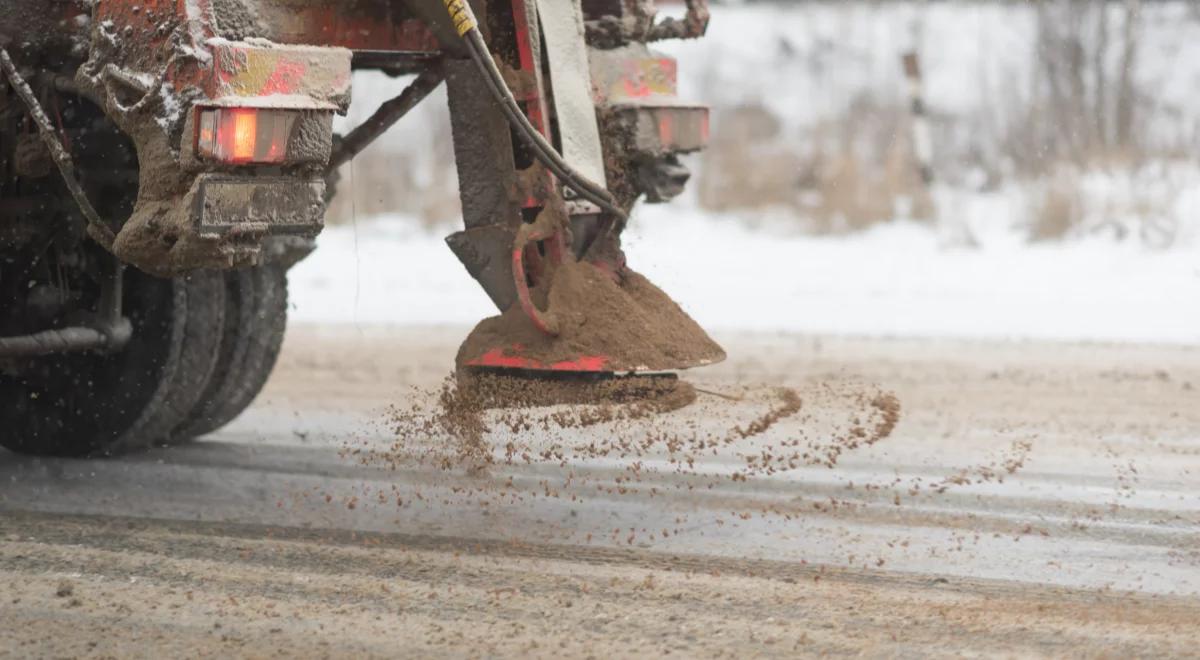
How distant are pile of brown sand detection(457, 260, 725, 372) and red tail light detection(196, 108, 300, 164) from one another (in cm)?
85

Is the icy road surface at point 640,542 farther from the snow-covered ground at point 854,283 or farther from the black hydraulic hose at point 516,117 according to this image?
the snow-covered ground at point 854,283

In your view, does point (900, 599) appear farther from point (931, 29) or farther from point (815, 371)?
point (931, 29)

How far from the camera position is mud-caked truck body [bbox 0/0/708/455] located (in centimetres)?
432

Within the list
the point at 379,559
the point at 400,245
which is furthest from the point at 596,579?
the point at 400,245

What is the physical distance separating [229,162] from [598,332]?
3.62 feet

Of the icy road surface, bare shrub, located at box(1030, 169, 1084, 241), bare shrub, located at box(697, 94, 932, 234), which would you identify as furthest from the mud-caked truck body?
bare shrub, located at box(697, 94, 932, 234)

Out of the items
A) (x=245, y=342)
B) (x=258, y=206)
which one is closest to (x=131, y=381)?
(x=245, y=342)

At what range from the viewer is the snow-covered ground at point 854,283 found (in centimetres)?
1055

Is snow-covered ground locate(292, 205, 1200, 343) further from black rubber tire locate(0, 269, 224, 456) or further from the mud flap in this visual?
the mud flap

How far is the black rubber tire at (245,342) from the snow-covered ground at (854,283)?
10.7 feet

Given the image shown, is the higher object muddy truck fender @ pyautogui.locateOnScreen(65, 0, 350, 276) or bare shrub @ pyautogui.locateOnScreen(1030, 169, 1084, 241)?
bare shrub @ pyautogui.locateOnScreen(1030, 169, 1084, 241)

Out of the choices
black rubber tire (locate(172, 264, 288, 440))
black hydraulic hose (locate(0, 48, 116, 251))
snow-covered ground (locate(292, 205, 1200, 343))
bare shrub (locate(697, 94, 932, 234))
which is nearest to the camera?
black hydraulic hose (locate(0, 48, 116, 251))

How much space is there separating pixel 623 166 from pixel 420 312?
640cm

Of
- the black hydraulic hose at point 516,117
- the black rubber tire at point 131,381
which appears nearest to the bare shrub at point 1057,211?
the black rubber tire at point 131,381
